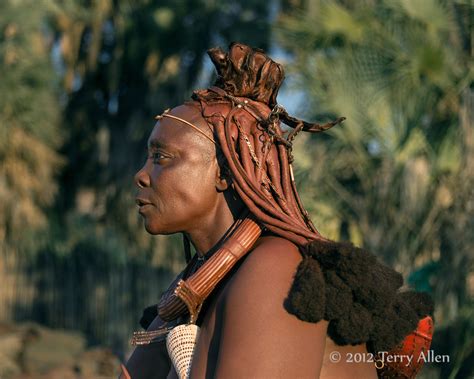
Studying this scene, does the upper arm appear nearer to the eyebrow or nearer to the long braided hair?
the long braided hair

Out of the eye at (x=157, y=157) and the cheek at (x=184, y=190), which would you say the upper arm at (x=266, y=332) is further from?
the eye at (x=157, y=157)

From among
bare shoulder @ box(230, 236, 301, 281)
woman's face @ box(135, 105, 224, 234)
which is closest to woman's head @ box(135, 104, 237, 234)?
woman's face @ box(135, 105, 224, 234)

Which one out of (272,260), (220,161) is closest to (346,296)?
(272,260)

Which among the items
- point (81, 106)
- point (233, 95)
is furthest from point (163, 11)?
point (233, 95)

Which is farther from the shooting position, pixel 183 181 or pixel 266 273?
pixel 183 181

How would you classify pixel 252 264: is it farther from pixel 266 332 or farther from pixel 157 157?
pixel 157 157

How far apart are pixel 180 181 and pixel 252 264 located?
0.40 meters

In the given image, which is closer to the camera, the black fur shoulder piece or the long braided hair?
the black fur shoulder piece

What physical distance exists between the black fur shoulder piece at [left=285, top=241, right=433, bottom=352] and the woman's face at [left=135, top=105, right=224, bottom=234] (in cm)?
40

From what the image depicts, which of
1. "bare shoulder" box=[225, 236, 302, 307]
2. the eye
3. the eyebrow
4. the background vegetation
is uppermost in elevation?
the eyebrow

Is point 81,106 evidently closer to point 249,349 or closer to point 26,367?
point 26,367

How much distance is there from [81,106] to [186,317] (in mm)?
19380

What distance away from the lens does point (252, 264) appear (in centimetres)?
266

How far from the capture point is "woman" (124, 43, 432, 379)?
2551 millimetres
